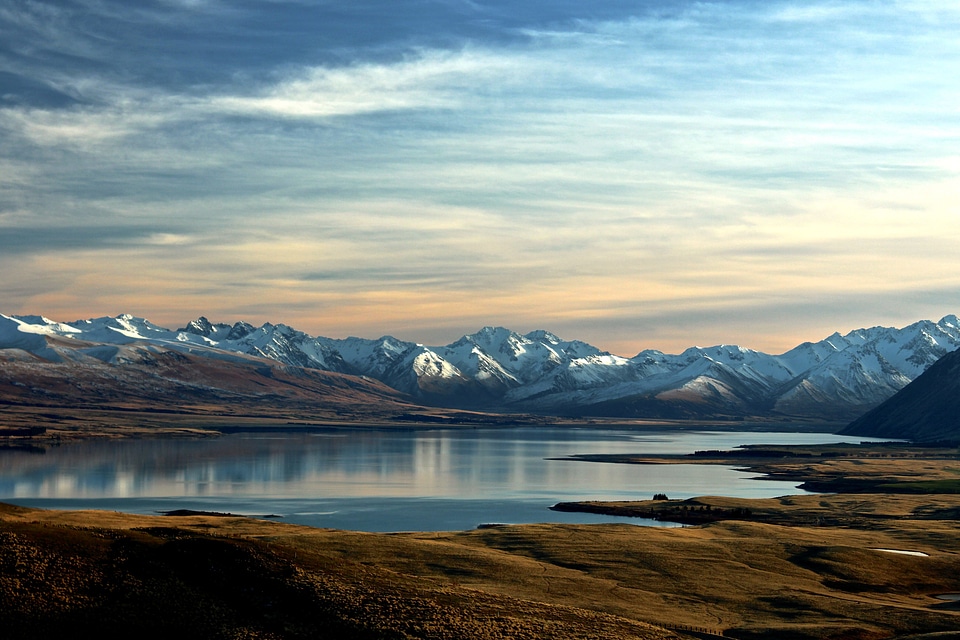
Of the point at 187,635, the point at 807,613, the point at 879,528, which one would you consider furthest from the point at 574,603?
the point at 879,528

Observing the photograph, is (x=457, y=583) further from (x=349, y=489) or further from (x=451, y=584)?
(x=349, y=489)

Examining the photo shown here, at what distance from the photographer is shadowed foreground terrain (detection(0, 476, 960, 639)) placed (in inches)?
1903

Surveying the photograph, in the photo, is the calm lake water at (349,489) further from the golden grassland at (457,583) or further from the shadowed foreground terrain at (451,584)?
the shadowed foreground terrain at (451,584)

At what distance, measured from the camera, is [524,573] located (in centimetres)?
6800

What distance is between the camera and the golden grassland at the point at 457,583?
4844cm

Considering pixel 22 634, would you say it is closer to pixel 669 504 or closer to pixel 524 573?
pixel 524 573

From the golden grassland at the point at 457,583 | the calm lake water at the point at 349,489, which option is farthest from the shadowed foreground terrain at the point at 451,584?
the calm lake water at the point at 349,489

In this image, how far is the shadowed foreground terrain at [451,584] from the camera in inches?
1903

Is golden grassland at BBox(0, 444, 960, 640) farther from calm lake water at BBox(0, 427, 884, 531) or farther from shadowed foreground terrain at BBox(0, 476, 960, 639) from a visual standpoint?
calm lake water at BBox(0, 427, 884, 531)

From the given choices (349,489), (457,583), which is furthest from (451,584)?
(349,489)

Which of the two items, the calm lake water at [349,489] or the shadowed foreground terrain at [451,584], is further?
the calm lake water at [349,489]

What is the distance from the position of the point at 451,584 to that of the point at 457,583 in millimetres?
2035

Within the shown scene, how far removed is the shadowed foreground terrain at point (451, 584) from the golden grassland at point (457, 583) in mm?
124

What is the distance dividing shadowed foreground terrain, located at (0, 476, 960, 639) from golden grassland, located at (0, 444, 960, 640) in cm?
12
